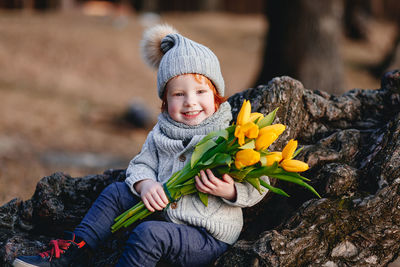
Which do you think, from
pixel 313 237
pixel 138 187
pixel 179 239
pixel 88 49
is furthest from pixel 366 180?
pixel 88 49

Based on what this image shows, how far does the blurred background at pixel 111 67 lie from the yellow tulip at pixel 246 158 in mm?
3033

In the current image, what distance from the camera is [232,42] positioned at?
16.6 metres

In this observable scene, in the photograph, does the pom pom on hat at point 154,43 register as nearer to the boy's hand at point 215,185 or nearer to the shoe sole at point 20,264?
the boy's hand at point 215,185

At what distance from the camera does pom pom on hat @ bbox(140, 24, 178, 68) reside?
120 inches

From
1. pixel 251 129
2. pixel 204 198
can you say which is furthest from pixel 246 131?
pixel 204 198

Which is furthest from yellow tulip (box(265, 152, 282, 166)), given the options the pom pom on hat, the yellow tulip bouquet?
the pom pom on hat

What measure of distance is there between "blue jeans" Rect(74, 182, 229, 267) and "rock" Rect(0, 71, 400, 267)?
131mm

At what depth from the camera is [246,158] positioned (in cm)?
232

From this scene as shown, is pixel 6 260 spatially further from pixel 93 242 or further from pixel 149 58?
pixel 149 58

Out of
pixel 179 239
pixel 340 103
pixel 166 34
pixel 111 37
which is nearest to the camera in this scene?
pixel 179 239

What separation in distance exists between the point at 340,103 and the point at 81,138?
596 centimetres

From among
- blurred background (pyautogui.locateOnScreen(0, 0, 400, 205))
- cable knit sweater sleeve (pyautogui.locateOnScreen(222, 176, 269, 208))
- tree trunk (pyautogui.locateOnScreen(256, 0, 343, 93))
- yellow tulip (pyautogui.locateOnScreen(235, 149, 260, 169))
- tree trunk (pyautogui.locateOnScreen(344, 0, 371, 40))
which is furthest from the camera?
tree trunk (pyautogui.locateOnScreen(344, 0, 371, 40))

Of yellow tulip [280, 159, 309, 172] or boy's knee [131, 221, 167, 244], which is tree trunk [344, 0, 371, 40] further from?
boy's knee [131, 221, 167, 244]

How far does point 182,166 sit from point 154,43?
3.13 ft
